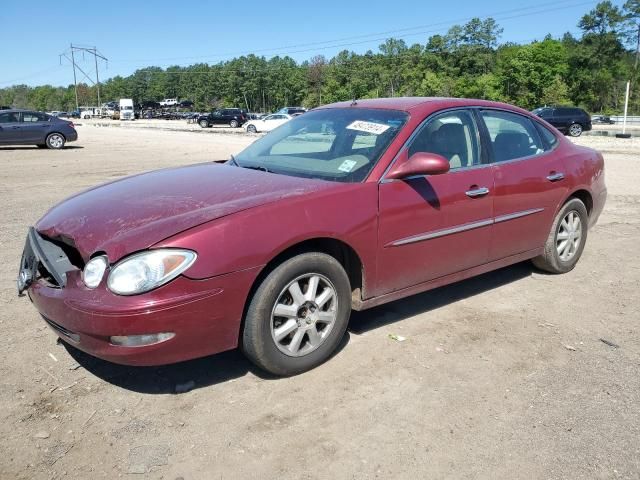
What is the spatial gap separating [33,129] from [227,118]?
29.5 meters

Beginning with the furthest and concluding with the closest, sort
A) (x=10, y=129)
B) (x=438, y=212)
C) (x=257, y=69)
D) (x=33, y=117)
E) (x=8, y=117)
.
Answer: (x=257, y=69) → (x=33, y=117) → (x=10, y=129) → (x=8, y=117) → (x=438, y=212)

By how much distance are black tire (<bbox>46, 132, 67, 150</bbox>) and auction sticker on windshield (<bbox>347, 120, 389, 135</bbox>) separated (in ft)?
67.4

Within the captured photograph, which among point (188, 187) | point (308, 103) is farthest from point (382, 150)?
point (308, 103)

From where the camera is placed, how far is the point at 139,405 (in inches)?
122

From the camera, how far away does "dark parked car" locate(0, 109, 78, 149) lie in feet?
67.5

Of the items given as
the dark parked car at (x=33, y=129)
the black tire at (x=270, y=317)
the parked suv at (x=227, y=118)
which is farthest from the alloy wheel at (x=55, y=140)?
the parked suv at (x=227, y=118)

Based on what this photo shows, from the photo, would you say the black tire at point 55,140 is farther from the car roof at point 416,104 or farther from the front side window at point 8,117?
the car roof at point 416,104

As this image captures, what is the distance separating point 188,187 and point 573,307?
3164 mm

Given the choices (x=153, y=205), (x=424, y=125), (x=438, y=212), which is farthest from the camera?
(x=424, y=125)

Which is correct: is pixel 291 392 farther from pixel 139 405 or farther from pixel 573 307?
pixel 573 307

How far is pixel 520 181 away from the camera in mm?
4586

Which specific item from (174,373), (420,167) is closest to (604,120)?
(420,167)

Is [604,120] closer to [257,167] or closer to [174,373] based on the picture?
[257,167]

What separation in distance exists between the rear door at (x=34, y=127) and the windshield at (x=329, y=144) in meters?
19.3
